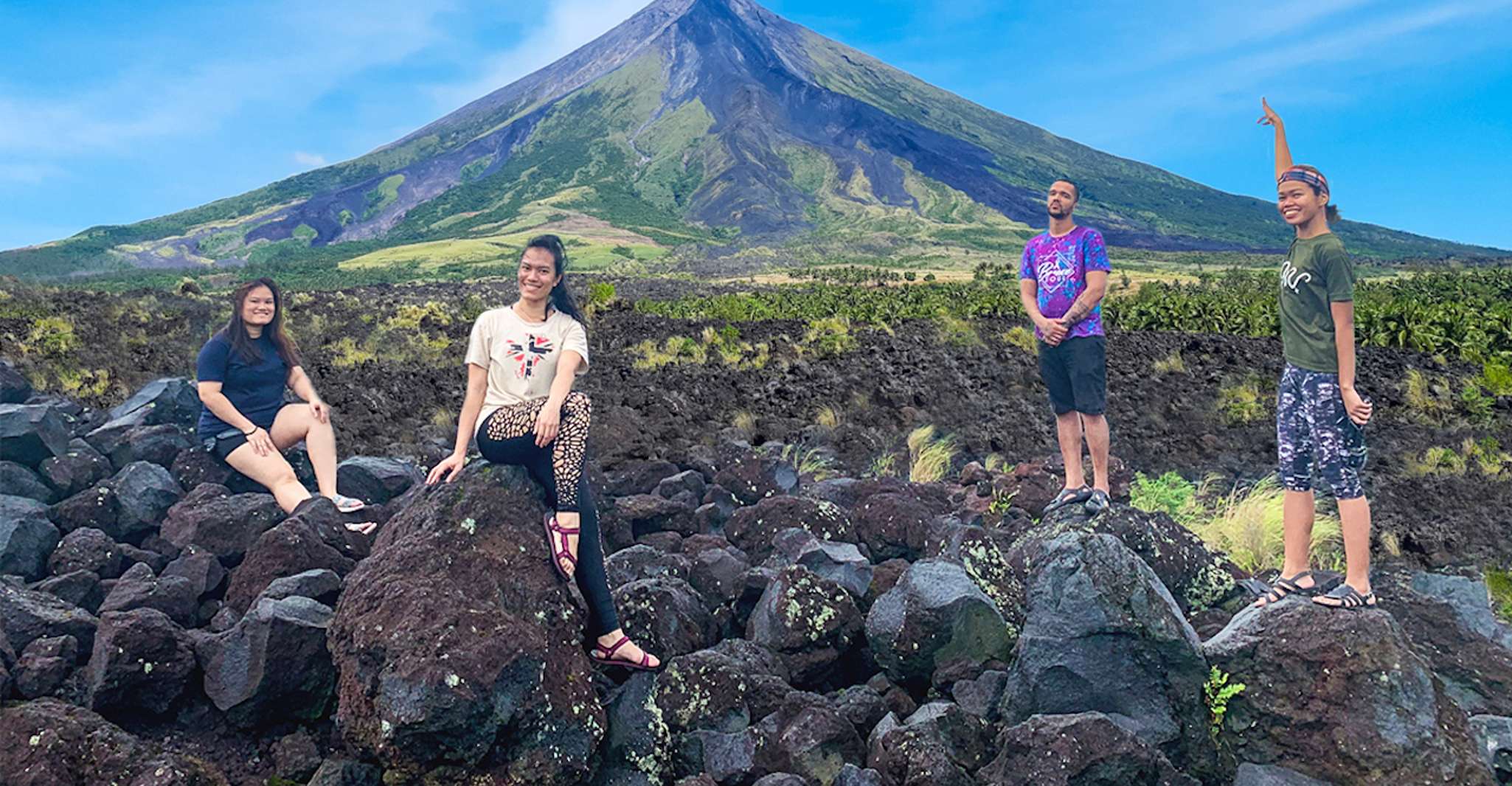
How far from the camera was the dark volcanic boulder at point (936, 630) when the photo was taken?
10.6 ft

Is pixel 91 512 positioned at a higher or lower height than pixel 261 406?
lower

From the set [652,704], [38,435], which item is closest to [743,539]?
[652,704]

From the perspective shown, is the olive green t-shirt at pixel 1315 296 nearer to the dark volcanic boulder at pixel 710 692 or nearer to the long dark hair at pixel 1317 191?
the long dark hair at pixel 1317 191

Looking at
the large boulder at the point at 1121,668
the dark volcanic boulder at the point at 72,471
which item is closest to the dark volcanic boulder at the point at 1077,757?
the large boulder at the point at 1121,668

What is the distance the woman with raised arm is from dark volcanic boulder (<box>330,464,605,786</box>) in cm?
244

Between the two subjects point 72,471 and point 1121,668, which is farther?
point 72,471

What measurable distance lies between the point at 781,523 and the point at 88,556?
3107mm

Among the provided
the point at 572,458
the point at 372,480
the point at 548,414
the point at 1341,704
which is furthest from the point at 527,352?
the point at 1341,704

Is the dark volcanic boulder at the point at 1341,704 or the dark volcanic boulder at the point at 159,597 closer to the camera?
the dark volcanic boulder at the point at 1341,704

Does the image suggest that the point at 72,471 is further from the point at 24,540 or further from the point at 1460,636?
the point at 1460,636

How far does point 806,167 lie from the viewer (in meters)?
130

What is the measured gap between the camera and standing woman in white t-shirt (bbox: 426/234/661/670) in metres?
3.32

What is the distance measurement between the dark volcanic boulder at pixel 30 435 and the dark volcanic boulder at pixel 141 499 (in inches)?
28.9

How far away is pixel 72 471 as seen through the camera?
16.8ft
